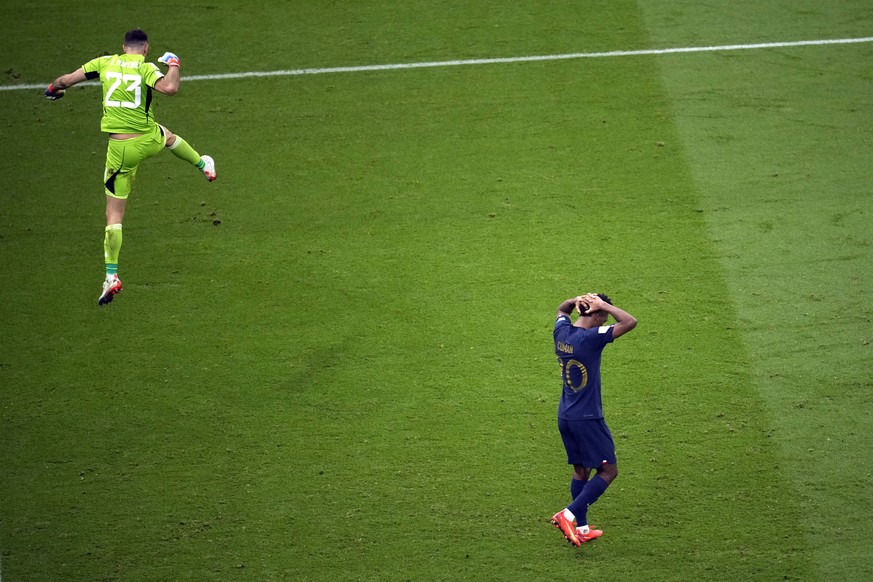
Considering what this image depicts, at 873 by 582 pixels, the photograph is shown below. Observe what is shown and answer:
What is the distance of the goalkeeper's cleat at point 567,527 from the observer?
9.11 metres

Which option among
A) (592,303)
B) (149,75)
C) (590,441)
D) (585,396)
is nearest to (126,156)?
(149,75)

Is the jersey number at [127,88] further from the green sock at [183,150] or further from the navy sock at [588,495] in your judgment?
the navy sock at [588,495]

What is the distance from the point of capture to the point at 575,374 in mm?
8734

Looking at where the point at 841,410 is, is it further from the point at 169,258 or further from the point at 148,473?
the point at 169,258

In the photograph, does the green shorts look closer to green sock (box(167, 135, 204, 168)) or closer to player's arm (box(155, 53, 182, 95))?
green sock (box(167, 135, 204, 168))

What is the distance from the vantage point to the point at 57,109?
14.3 m

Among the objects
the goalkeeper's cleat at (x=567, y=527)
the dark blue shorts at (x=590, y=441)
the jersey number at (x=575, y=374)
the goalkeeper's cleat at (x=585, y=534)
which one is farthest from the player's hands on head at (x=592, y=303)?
the goalkeeper's cleat at (x=585, y=534)

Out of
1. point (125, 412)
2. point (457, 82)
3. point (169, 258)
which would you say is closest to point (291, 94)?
point (457, 82)

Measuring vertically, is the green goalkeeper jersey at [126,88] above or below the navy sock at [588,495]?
above

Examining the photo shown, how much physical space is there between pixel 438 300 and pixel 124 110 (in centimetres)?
363

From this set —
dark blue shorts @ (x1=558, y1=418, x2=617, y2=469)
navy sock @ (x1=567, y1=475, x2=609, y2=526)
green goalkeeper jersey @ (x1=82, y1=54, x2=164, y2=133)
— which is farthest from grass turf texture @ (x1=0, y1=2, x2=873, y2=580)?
green goalkeeper jersey @ (x1=82, y1=54, x2=164, y2=133)

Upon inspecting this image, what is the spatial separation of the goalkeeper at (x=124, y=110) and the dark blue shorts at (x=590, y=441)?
4290mm

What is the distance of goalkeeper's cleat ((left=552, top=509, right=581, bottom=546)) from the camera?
9.11 meters

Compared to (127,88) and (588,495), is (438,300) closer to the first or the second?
(588,495)
